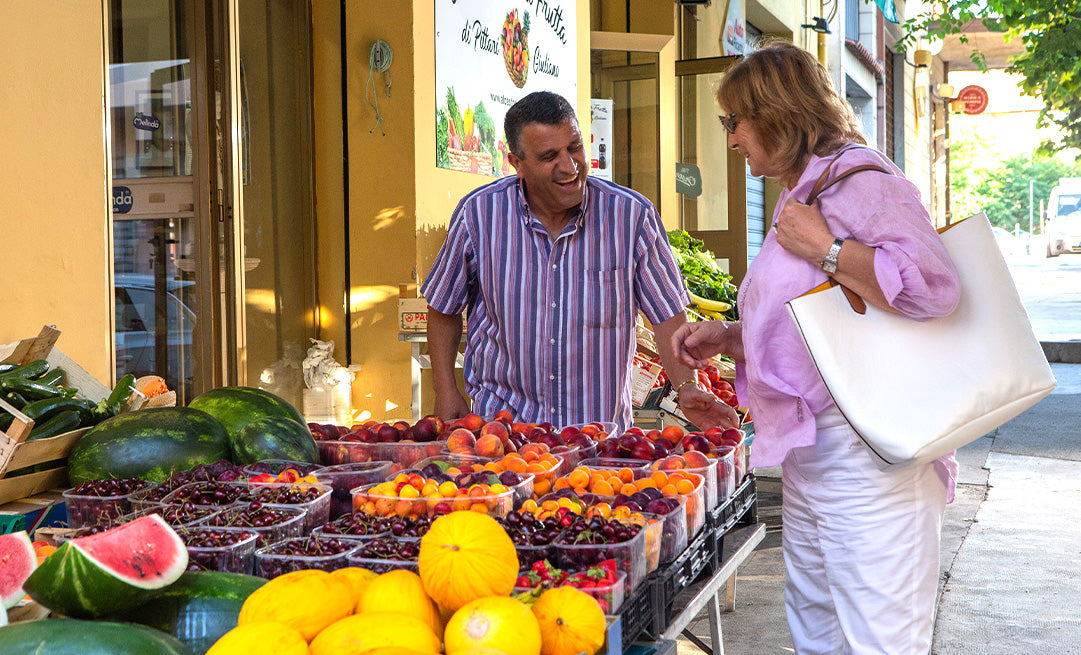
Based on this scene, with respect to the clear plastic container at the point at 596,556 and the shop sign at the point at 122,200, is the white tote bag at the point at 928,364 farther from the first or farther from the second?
the shop sign at the point at 122,200

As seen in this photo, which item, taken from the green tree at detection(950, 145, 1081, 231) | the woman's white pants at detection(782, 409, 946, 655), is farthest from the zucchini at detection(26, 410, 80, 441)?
the green tree at detection(950, 145, 1081, 231)

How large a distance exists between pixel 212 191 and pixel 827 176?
397 cm

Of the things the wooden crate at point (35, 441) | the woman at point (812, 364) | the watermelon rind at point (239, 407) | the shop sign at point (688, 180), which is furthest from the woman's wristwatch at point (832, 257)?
the shop sign at point (688, 180)

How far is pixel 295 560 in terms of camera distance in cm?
172

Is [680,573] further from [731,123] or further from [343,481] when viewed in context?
[731,123]

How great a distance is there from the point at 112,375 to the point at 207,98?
1789mm

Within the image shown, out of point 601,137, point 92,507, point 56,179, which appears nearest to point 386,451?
point 92,507

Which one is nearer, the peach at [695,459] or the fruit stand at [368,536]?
the fruit stand at [368,536]

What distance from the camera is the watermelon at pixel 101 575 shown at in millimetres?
1424

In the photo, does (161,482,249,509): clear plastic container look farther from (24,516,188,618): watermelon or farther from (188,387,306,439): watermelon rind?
(188,387,306,439): watermelon rind

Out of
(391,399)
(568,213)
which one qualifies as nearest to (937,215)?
(391,399)

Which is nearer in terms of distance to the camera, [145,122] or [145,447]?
[145,447]

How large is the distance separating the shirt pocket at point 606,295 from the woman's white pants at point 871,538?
115cm

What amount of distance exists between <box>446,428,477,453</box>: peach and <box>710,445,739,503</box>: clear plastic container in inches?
25.1
